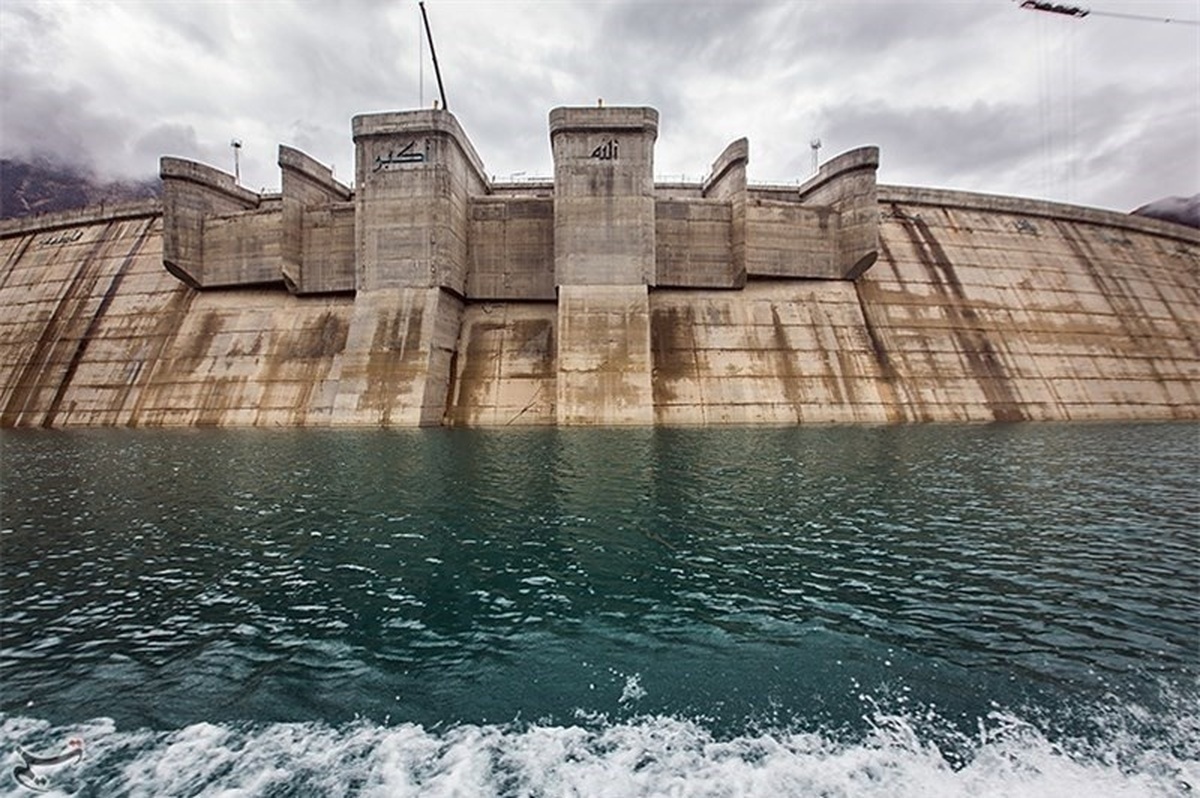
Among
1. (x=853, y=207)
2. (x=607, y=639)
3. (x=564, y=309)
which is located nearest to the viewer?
(x=607, y=639)

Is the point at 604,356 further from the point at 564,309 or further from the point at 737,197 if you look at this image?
the point at 737,197

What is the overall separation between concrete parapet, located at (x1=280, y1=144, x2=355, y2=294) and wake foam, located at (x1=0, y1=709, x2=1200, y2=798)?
31.0m

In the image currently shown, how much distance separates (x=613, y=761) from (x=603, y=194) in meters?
29.4

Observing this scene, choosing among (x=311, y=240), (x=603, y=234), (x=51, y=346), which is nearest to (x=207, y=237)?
(x=311, y=240)

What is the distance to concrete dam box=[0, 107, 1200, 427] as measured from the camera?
29578 mm

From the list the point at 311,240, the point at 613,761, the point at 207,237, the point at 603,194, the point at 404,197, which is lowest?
the point at 613,761

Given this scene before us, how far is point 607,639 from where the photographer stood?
6625 millimetres

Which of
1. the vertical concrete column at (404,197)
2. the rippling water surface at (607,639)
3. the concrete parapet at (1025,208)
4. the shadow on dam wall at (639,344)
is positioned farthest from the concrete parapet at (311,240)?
the concrete parapet at (1025,208)

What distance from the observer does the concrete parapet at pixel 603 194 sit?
30.3m

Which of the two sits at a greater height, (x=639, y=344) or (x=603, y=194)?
(x=603, y=194)

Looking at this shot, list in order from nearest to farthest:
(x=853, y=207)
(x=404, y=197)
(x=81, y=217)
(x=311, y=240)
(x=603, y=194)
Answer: (x=404, y=197)
(x=603, y=194)
(x=311, y=240)
(x=853, y=207)
(x=81, y=217)

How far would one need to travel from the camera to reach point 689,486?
14023 millimetres

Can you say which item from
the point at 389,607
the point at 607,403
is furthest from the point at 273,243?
the point at 389,607

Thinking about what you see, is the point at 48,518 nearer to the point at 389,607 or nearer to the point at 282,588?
the point at 282,588
